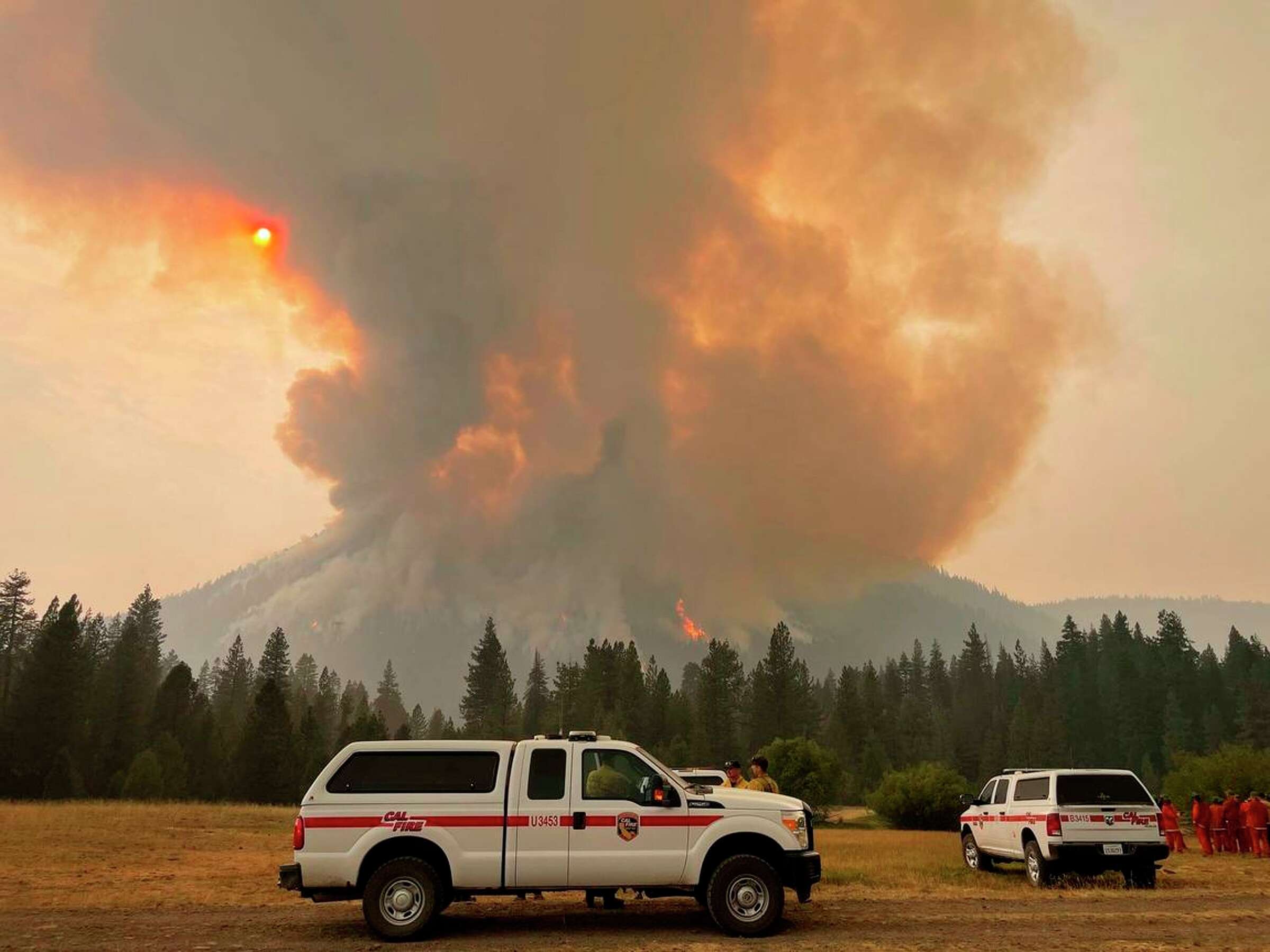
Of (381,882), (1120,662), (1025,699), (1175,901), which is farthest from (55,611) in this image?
(1120,662)

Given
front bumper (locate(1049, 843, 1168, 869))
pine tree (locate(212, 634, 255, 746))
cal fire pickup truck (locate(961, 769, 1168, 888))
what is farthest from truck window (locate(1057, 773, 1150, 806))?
pine tree (locate(212, 634, 255, 746))

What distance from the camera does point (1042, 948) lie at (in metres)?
11.1

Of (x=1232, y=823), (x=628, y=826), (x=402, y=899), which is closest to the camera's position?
(x=402, y=899)

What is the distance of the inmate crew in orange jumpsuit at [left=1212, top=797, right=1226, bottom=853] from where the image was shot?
1094 inches

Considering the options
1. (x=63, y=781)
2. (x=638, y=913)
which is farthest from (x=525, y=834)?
(x=63, y=781)

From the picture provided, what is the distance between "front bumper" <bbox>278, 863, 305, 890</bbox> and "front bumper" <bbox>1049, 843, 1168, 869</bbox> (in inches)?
568

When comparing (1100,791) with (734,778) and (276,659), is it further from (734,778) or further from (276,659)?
(276,659)

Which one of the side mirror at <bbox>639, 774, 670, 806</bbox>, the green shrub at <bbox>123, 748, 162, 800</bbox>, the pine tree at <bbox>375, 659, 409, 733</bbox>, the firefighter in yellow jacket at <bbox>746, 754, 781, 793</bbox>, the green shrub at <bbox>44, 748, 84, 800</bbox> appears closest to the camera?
the side mirror at <bbox>639, 774, 670, 806</bbox>

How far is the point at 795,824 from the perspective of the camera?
12602 millimetres

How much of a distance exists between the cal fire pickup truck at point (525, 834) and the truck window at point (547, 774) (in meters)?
0.02

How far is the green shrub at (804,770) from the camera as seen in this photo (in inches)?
2857

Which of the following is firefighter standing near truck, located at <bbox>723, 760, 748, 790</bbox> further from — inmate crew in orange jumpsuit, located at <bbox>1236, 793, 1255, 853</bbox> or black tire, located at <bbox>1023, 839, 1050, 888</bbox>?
inmate crew in orange jumpsuit, located at <bbox>1236, 793, 1255, 853</bbox>

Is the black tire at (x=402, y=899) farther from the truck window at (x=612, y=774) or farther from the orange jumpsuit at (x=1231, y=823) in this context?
the orange jumpsuit at (x=1231, y=823)

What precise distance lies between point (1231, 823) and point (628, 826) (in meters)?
25.9
